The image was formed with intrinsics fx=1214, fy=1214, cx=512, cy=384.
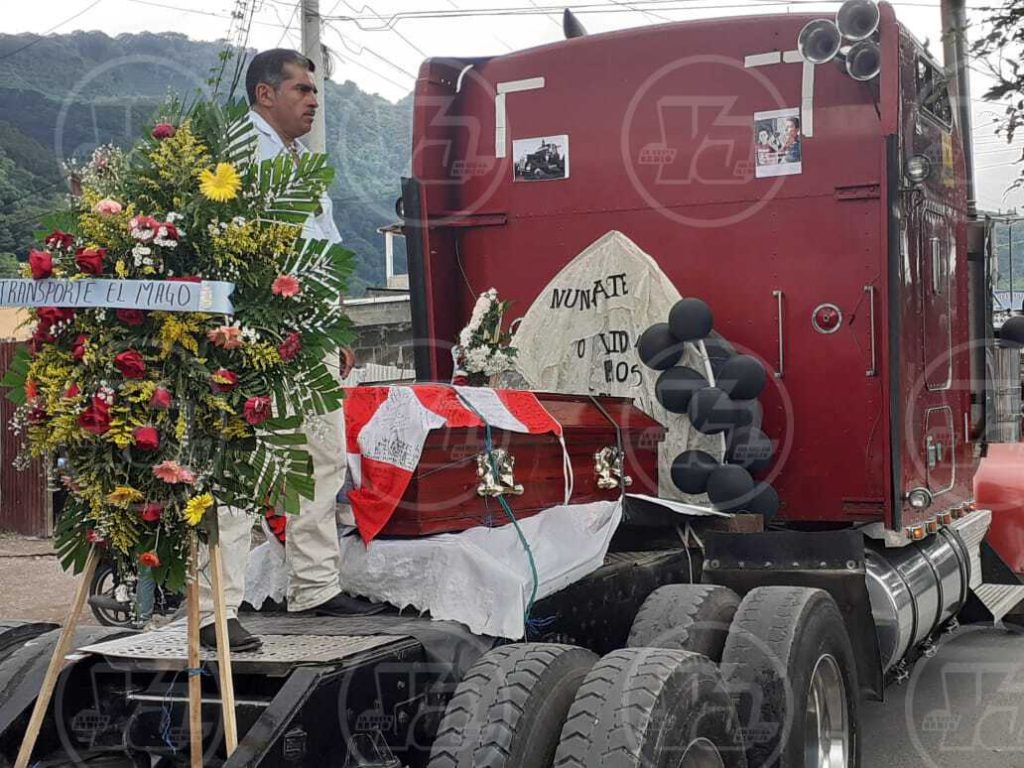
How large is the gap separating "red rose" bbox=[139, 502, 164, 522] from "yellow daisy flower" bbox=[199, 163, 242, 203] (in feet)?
3.02

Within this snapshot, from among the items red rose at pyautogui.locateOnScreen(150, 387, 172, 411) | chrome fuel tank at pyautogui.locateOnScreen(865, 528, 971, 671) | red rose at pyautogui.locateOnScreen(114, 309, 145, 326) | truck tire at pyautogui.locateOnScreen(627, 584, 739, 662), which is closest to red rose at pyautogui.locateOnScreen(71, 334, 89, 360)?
red rose at pyautogui.locateOnScreen(114, 309, 145, 326)

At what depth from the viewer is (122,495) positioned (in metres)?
3.53

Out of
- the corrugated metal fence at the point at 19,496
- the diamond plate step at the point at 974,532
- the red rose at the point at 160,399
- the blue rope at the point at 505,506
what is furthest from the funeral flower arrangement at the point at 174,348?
the corrugated metal fence at the point at 19,496

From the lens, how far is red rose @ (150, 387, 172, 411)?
138 inches

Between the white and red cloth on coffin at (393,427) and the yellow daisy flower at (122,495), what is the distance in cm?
130

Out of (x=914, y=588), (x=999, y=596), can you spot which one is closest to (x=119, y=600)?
(x=914, y=588)

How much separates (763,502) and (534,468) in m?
1.50

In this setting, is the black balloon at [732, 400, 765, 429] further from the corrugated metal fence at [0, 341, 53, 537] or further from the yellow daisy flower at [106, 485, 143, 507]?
the corrugated metal fence at [0, 341, 53, 537]

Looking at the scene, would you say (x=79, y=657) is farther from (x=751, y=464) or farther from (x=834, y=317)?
(x=834, y=317)

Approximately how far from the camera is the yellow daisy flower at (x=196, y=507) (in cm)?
351

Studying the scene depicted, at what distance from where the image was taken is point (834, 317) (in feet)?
20.5

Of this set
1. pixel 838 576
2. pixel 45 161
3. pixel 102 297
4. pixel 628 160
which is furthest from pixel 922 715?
pixel 45 161

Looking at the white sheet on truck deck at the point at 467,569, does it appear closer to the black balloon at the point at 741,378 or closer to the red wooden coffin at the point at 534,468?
the red wooden coffin at the point at 534,468

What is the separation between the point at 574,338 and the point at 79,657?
339cm
